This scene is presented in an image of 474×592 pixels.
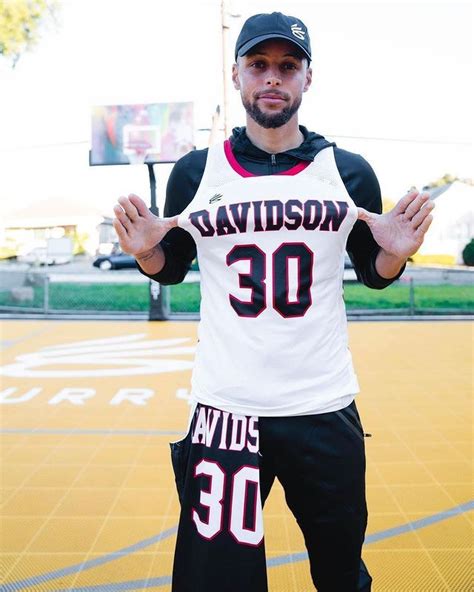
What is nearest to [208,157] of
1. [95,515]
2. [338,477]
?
[338,477]

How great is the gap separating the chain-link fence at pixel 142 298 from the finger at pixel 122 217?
952cm

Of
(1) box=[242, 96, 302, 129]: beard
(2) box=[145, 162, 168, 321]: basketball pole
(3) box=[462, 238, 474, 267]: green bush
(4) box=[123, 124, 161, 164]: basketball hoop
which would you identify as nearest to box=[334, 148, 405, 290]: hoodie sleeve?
(1) box=[242, 96, 302, 129]: beard

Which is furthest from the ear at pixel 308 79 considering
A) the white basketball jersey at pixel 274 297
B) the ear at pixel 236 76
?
the white basketball jersey at pixel 274 297

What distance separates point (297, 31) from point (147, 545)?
2.51 meters

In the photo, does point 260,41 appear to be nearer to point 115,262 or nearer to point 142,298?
point 142,298

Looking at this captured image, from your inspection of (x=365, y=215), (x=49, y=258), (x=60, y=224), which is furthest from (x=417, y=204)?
(x=60, y=224)

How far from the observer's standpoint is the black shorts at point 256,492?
5.66ft

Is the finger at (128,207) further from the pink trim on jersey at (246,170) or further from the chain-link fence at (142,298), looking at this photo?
the chain-link fence at (142,298)

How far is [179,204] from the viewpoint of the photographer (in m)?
1.99

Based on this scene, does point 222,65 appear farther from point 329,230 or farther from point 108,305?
point 329,230

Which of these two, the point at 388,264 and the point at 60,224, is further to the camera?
the point at 60,224

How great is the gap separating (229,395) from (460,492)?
255cm

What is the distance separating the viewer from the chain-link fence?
12.0 meters

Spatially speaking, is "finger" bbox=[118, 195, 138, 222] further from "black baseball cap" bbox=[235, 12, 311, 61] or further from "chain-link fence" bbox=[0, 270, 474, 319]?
"chain-link fence" bbox=[0, 270, 474, 319]
